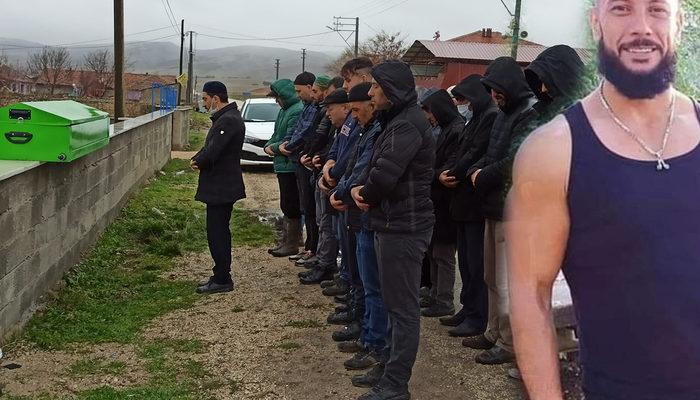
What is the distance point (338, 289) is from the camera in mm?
5914

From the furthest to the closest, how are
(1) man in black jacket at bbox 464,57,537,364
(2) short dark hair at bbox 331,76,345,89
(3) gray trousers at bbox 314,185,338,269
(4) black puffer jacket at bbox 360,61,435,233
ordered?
(2) short dark hair at bbox 331,76,345,89 < (3) gray trousers at bbox 314,185,338,269 < (4) black puffer jacket at bbox 360,61,435,233 < (1) man in black jacket at bbox 464,57,537,364

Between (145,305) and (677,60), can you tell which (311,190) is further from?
(677,60)

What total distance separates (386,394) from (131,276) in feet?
10.9

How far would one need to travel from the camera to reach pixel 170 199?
1059 cm

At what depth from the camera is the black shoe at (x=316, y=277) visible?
6332 mm

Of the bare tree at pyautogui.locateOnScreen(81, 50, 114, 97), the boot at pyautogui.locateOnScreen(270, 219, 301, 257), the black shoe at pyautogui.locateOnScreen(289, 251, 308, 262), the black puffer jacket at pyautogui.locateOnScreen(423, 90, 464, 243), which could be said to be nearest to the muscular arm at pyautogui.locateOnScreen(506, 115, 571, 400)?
the black puffer jacket at pyautogui.locateOnScreen(423, 90, 464, 243)

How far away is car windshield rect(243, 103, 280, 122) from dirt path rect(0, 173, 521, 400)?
9519mm

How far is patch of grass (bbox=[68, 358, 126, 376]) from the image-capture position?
418 cm

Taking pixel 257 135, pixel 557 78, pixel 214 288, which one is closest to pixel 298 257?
pixel 214 288

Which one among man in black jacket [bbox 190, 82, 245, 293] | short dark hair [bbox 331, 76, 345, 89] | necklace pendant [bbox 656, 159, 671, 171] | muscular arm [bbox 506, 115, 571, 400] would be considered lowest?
man in black jacket [bbox 190, 82, 245, 293]

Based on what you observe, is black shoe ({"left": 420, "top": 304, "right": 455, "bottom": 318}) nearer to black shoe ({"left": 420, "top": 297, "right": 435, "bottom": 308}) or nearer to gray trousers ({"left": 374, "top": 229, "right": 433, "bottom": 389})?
black shoe ({"left": 420, "top": 297, "right": 435, "bottom": 308})

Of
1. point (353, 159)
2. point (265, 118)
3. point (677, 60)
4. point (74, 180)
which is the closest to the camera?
point (677, 60)

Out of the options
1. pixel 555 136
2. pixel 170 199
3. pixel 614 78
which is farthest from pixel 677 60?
pixel 170 199

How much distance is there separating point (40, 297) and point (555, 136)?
480 cm
